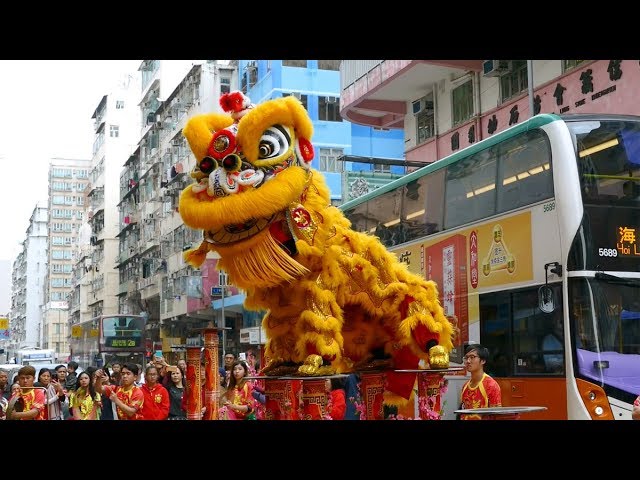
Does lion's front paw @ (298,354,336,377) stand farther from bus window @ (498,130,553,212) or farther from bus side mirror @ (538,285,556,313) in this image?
bus window @ (498,130,553,212)

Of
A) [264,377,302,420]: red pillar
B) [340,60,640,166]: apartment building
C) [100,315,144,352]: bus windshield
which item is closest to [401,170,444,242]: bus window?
[264,377,302,420]: red pillar

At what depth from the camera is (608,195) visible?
8.08 metres

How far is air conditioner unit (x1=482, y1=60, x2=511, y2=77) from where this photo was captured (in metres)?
16.3

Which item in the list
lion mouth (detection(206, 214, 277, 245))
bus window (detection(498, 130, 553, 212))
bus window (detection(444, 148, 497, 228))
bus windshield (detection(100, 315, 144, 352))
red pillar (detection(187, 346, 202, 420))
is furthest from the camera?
bus windshield (detection(100, 315, 144, 352))

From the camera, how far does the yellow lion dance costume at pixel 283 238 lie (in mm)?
6359

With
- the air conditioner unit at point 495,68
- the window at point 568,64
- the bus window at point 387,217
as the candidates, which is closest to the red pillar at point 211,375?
the bus window at point 387,217

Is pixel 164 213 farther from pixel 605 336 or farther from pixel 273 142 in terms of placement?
pixel 273 142

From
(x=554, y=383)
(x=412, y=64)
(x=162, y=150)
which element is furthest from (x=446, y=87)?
(x=162, y=150)

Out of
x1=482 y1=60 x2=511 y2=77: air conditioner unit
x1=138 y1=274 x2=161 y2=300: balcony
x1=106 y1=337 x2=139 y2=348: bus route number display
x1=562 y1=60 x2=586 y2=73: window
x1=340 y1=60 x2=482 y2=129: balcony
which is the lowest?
x1=106 y1=337 x2=139 y2=348: bus route number display

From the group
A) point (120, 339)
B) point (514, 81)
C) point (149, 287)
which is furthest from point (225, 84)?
point (514, 81)

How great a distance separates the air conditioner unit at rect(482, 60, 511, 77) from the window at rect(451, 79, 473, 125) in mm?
1289

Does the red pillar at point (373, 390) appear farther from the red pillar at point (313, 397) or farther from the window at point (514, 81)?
the window at point (514, 81)

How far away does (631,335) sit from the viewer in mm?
7852
